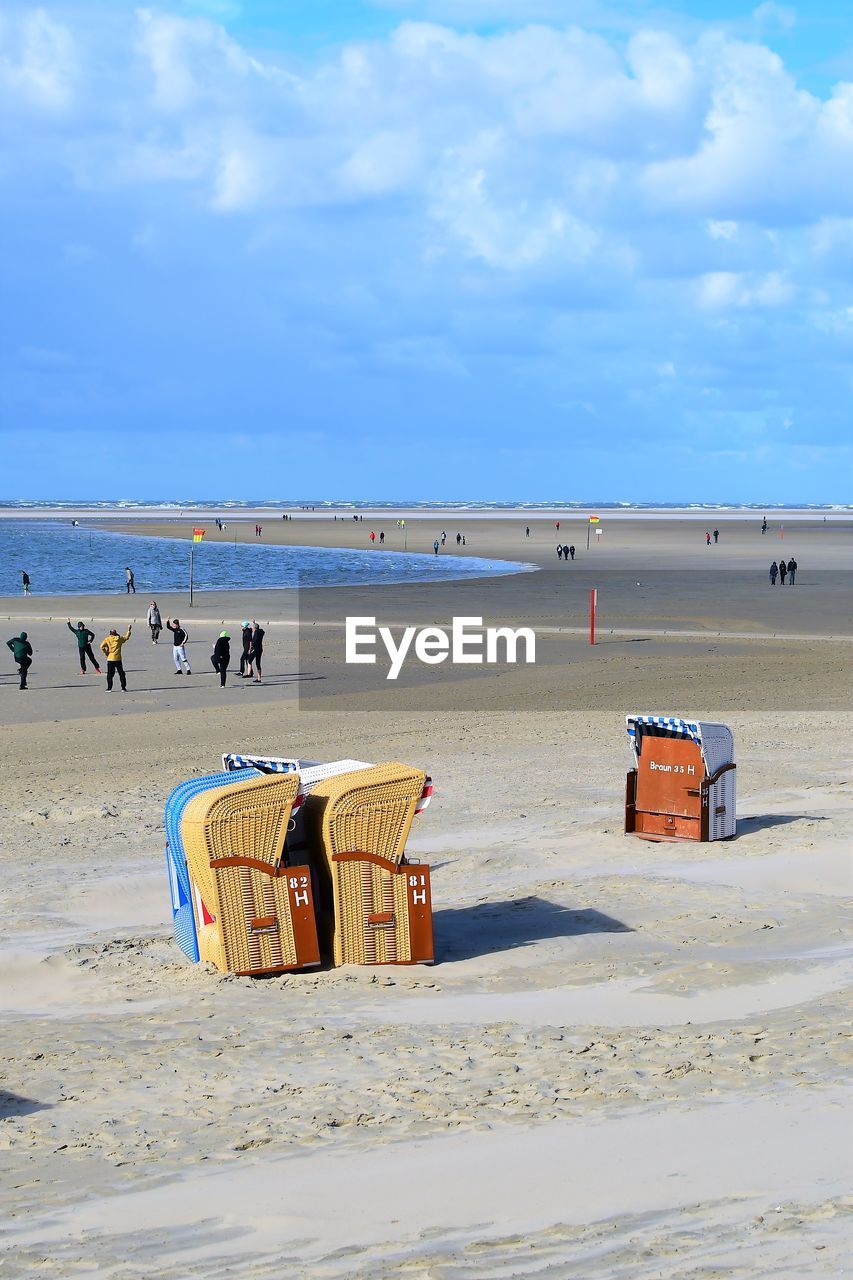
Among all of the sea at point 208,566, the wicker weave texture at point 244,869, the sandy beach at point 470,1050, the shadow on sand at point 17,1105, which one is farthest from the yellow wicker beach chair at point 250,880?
the sea at point 208,566

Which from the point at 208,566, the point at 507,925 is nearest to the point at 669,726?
the point at 507,925

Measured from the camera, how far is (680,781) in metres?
13.4

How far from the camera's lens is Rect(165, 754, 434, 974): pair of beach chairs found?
912 centimetres

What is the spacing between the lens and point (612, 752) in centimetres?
1886

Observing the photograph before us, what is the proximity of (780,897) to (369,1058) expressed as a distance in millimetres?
4797

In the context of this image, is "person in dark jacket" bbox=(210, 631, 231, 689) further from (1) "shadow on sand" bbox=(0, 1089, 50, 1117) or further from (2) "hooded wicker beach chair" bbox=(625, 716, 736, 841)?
(1) "shadow on sand" bbox=(0, 1089, 50, 1117)

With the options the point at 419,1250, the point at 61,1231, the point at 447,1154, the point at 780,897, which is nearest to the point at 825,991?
the point at 780,897

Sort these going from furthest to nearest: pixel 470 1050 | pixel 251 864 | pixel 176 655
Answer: pixel 176 655 < pixel 251 864 < pixel 470 1050

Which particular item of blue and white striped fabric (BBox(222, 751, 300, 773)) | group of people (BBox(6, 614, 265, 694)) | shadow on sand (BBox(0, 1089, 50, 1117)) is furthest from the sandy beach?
group of people (BBox(6, 614, 265, 694))

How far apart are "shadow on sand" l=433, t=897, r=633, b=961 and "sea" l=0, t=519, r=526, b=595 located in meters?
46.5

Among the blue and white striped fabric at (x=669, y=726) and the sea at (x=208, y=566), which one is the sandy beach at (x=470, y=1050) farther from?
the sea at (x=208, y=566)

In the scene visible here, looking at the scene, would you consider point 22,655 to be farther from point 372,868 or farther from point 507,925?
point 372,868

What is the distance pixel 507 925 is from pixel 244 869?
7.98ft

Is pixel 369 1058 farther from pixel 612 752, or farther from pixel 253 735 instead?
pixel 253 735
